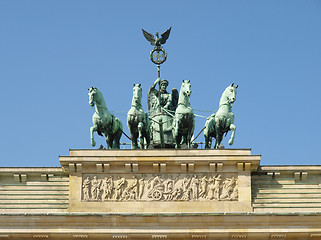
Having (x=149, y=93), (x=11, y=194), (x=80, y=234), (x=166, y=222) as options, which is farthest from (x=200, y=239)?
(x=149, y=93)

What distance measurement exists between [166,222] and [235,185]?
2.73 m

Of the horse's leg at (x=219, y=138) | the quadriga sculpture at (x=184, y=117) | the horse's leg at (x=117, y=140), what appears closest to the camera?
the quadriga sculpture at (x=184, y=117)

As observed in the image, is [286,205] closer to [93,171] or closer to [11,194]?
[93,171]

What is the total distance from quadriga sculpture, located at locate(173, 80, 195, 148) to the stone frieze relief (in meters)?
2.11

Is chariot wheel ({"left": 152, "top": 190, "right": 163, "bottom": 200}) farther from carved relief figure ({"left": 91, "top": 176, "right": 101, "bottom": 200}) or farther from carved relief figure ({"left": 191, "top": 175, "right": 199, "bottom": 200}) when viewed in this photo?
carved relief figure ({"left": 91, "top": 176, "right": 101, "bottom": 200})

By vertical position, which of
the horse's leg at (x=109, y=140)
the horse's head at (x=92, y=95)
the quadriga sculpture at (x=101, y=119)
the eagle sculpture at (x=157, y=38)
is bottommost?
the horse's leg at (x=109, y=140)

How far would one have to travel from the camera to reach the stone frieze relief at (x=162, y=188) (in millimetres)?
41688

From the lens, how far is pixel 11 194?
42156 millimetres

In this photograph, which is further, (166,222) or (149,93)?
(149,93)

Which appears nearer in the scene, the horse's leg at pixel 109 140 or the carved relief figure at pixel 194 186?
the carved relief figure at pixel 194 186

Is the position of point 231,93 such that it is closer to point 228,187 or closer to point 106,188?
point 228,187

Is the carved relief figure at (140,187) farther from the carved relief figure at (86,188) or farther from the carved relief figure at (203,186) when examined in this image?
the carved relief figure at (203,186)

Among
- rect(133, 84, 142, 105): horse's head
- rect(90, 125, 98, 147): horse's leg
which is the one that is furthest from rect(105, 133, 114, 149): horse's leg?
rect(133, 84, 142, 105): horse's head

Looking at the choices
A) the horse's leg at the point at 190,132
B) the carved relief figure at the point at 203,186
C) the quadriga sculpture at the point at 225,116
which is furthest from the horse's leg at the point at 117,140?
the carved relief figure at the point at 203,186
